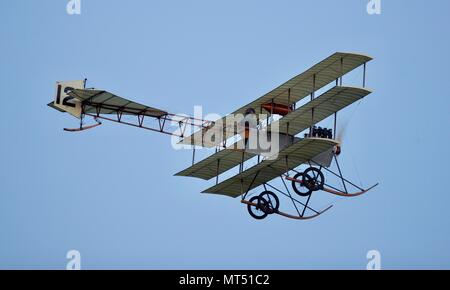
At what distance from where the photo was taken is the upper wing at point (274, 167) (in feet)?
201

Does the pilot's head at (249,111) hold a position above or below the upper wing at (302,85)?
below

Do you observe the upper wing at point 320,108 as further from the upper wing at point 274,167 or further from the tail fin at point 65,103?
the tail fin at point 65,103

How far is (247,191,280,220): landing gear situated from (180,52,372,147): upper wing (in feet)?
9.42

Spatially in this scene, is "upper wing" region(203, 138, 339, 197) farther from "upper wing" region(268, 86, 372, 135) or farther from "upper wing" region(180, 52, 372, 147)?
"upper wing" region(180, 52, 372, 147)

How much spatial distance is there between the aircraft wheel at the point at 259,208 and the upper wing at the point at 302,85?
114 inches

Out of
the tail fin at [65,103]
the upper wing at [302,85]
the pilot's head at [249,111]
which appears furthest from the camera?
the pilot's head at [249,111]

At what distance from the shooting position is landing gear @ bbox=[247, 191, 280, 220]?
63438mm
